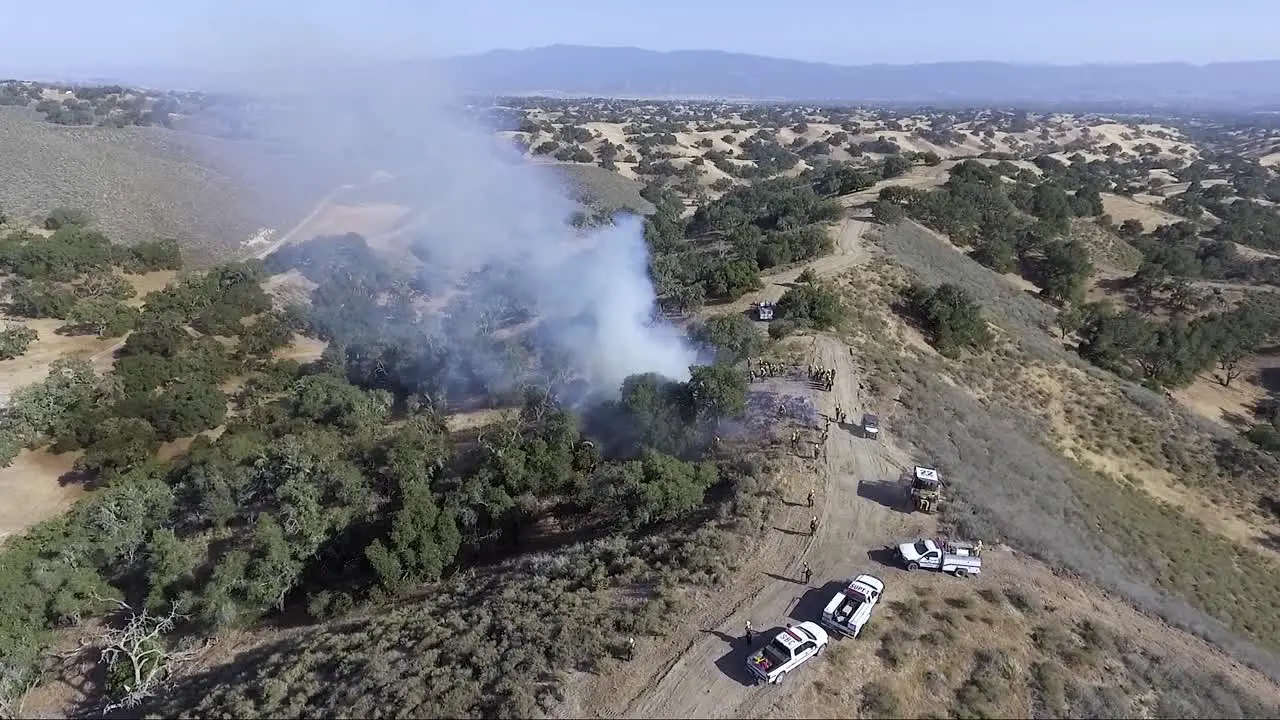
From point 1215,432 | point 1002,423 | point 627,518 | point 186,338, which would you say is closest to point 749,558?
point 627,518

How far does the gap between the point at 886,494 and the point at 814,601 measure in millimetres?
7229

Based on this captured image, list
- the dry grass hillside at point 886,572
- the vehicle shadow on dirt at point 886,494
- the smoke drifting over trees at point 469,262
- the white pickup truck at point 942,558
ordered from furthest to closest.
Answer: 1. the smoke drifting over trees at point 469,262
2. the vehicle shadow on dirt at point 886,494
3. the white pickup truck at point 942,558
4. the dry grass hillside at point 886,572

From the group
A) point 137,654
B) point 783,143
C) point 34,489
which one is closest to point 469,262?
point 34,489

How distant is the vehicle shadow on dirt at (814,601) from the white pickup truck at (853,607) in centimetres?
56

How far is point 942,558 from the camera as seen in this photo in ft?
72.6

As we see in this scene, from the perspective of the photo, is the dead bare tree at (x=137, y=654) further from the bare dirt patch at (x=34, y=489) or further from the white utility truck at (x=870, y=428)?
the white utility truck at (x=870, y=428)

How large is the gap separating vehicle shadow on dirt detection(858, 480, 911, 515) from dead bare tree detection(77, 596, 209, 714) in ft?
80.8

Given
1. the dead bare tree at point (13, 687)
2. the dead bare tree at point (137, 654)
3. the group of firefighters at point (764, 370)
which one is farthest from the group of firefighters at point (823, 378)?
the dead bare tree at point (13, 687)

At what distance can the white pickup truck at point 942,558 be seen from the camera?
22.1 m

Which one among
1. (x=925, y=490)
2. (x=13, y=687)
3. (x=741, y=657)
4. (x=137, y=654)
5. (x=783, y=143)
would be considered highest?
(x=783, y=143)

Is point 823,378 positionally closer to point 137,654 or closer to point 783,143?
point 137,654

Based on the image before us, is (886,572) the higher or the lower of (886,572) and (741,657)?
the higher

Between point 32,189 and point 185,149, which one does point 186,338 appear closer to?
point 32,189

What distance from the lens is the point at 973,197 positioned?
68125 mm
